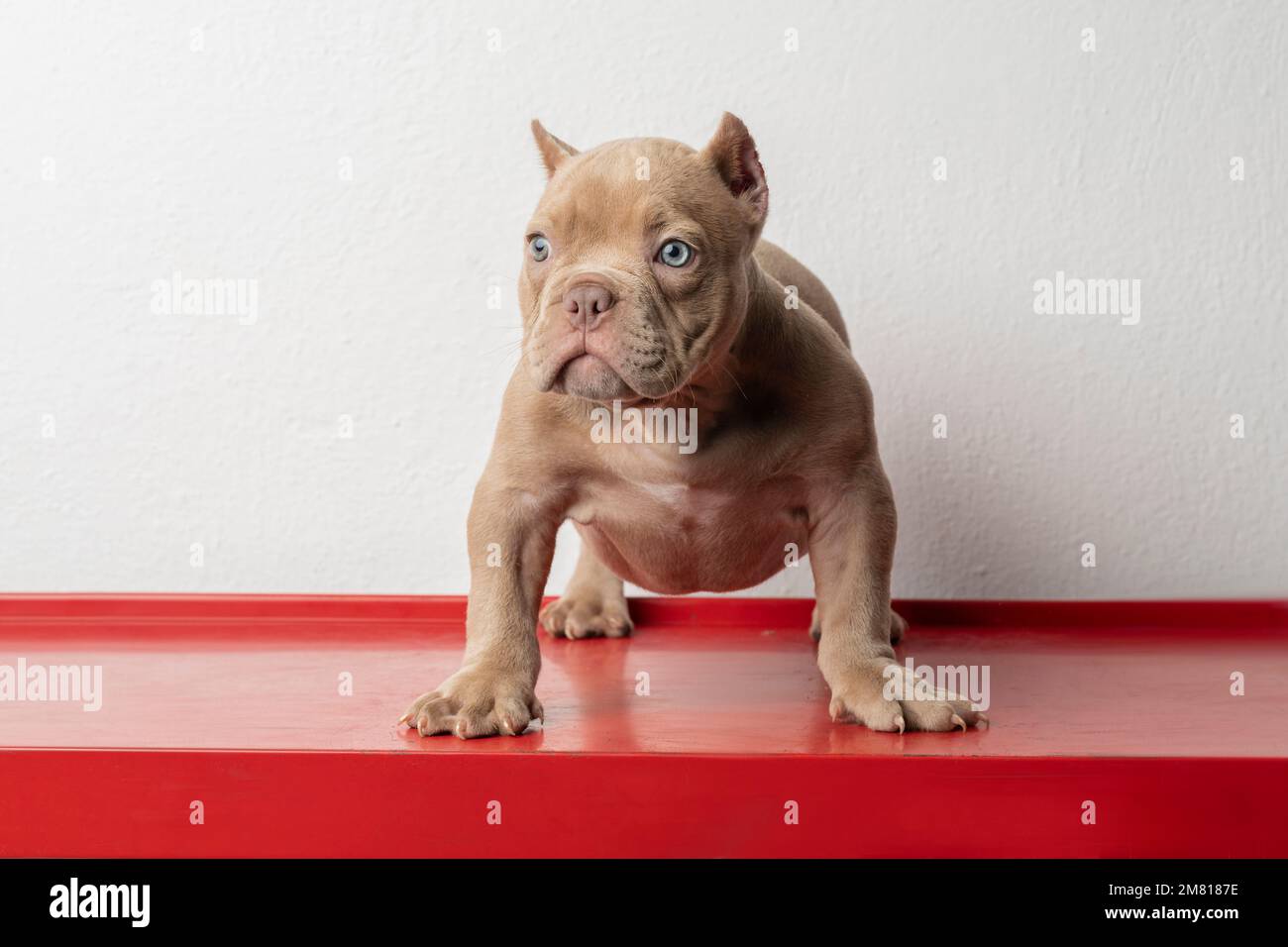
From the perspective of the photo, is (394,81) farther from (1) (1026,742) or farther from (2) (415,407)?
(1) (1026,742)

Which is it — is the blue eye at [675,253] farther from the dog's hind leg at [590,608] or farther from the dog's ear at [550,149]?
the dog's hind leg at [590,608]

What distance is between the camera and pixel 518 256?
3.89m

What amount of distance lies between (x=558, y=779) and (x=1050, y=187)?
96.4 inches

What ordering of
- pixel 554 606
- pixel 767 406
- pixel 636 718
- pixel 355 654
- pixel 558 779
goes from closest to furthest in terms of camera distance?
1. pixel 558 779
2. pixel 636 718
3. pixel 767 406
4. pixel 355 654
5. pixel 554 606

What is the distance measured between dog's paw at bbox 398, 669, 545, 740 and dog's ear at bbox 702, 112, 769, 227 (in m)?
0.88

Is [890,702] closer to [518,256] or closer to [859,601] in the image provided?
[859,601]

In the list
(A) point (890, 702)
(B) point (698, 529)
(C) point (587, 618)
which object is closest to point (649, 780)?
(A) point (890, 702)

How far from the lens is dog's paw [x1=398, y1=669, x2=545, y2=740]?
2178 millimetres

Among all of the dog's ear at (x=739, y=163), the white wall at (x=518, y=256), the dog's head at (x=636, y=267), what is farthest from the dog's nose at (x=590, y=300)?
the white wall at (x=518, y=256)

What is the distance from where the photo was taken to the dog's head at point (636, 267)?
2.15 m

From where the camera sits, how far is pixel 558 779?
2.00m

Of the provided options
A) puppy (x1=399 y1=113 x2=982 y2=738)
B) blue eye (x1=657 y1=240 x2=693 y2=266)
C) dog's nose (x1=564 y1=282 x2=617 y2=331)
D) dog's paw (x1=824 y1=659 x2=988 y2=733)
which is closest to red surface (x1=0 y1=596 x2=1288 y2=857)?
dog's paw (x1=824 y1=659 x2=988 y2=733)

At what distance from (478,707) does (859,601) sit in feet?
2.33
